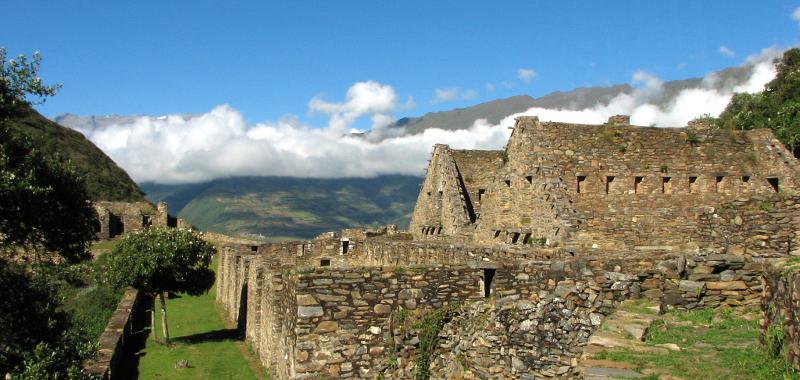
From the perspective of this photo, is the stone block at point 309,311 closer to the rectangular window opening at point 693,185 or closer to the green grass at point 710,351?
the green grass at point 710,351

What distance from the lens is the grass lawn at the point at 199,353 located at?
742 inches

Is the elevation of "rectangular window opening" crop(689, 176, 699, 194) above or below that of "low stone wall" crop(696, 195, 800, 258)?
above

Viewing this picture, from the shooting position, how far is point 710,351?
747 cm

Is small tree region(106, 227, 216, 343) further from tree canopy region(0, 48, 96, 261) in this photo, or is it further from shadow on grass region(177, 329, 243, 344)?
tree canopy region(0, 48, 96, 261)

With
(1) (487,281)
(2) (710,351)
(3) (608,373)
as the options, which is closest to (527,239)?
(1) (487,281)

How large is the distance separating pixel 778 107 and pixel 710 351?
3607 centimetres

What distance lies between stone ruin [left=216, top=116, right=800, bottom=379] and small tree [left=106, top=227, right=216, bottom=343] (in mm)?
1872

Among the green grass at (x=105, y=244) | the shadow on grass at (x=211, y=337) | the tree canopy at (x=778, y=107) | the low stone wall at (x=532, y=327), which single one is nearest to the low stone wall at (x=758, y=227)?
the low stone wall at (x=532, y=327)

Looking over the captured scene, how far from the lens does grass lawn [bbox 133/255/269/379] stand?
18.9 metres

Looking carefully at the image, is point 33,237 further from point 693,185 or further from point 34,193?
point 693,185

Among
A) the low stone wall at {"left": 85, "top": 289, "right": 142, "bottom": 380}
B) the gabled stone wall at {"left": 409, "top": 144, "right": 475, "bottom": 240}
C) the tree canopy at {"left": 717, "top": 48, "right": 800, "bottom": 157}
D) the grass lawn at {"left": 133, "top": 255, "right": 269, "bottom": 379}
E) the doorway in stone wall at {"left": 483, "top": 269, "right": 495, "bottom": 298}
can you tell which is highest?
the tree canopy at {"left": 717, "top": 48, "right": 800, "bottom": 157}

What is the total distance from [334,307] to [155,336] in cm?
1657

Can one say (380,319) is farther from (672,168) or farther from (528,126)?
(672,168)

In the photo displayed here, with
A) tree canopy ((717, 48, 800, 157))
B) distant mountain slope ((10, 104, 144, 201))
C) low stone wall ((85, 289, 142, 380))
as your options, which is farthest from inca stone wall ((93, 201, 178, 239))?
tree canopy ((717, 48, 800, 157))
